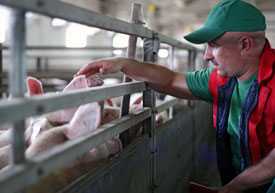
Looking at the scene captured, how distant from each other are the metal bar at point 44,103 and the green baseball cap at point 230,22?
527mm

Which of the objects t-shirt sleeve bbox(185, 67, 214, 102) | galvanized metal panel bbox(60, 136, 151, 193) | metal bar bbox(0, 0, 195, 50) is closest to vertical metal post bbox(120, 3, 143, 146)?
galvanized metal panel bbox(60, 136, 151, 193)

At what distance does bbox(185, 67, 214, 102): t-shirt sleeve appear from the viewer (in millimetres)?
1711

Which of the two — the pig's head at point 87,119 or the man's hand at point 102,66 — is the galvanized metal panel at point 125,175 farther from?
the man's hand at point 102,66

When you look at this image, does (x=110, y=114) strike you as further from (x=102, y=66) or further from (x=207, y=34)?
(x=207, y=34)

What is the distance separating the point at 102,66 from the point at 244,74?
53cm

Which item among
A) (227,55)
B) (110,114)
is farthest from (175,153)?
(227,55)

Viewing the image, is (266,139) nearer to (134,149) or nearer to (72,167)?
(134,149)

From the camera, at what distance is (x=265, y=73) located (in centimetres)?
146

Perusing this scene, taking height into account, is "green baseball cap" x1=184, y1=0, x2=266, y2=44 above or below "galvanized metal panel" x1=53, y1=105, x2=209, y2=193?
above

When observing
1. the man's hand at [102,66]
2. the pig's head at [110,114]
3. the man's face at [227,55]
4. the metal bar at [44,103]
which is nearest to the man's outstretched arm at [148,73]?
the man's hand at [102,66]

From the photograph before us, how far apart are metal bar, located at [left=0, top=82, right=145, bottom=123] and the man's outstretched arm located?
0.41 meters

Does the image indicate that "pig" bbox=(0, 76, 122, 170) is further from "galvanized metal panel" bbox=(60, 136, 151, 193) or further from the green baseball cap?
the green baseball cap

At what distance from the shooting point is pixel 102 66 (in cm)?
147

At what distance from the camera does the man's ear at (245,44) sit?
1.46 meters
